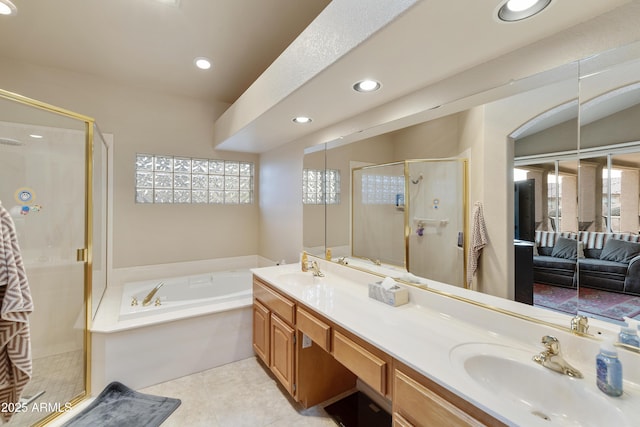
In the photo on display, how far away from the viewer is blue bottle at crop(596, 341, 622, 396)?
835 millimetres

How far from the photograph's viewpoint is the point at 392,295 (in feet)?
5.30

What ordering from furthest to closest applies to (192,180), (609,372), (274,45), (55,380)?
(192,180) < (274,45) < (55,380) < (609,372)

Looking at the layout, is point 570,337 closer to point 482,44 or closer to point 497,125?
point 497,125

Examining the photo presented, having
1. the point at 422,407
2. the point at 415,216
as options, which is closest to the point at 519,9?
the point at 415,216

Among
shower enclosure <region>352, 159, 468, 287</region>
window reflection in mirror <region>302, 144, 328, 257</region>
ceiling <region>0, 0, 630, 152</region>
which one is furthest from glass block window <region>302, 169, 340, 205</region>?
ceiling <region>0, 0, 630, 152</region>

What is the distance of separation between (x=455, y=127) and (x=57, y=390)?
3.16 meters

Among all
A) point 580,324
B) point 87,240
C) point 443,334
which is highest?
point 87,240

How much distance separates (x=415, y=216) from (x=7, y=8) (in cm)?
304

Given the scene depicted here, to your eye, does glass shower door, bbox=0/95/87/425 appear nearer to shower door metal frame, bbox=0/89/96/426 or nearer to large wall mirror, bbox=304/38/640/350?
shower door metal frame, bbox=0/89/96/426

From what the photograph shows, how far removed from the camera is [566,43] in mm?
1044

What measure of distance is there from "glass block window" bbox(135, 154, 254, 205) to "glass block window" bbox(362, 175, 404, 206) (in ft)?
7.13

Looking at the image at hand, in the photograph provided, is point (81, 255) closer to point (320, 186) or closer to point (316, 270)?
point (316, 270)

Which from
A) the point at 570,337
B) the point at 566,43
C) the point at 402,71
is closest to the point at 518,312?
the point at 570,337

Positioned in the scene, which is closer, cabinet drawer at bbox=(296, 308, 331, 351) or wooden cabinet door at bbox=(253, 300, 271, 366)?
cabinet drawer at bbox=(296, 308, 331, 351)
